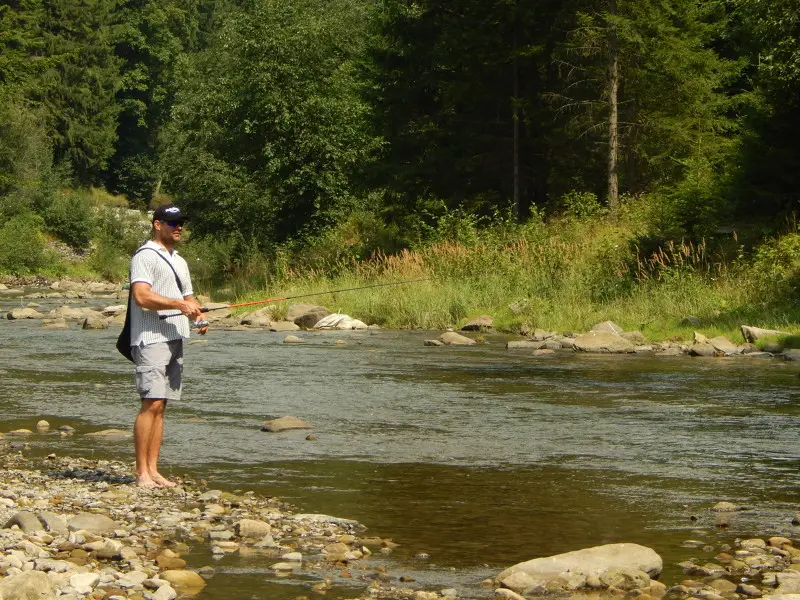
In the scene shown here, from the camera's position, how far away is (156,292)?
330 inches

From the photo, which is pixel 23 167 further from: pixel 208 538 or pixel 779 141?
pixel 208 538

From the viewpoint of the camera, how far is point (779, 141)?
23125 millimetres

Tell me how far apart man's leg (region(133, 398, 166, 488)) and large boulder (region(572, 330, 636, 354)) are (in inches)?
460

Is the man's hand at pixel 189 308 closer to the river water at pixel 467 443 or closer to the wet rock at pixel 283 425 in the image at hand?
the river water at pixel 467 443

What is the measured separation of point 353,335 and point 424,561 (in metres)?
16.2

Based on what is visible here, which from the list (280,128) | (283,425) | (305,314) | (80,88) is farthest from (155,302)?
(80,88)

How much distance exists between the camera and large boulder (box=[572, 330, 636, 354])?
19203mm

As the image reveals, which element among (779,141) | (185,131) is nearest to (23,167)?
(185,131)

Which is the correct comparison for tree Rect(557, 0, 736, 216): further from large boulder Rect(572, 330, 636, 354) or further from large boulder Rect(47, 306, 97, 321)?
large boulder Rect(47, 306, 97, 321)

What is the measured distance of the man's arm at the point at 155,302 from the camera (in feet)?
27.1

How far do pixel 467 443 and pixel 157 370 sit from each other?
10.8ft

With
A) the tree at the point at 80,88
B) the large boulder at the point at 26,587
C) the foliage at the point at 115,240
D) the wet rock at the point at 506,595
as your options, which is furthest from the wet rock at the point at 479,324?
the tree at the point at 80,88

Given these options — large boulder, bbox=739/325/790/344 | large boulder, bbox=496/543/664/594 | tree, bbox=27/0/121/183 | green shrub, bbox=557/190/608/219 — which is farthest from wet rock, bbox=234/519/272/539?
tree, bbox=27/0/121/183

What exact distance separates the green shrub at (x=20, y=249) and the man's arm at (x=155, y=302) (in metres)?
45.9
